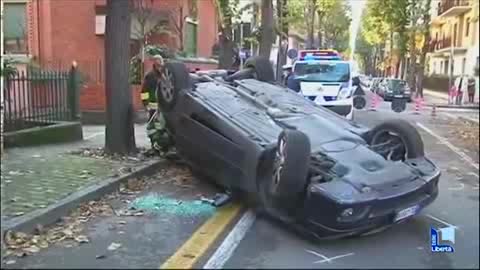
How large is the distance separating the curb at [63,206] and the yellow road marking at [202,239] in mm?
1425

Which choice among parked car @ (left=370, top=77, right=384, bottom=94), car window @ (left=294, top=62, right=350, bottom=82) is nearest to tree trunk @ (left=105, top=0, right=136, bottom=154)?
parked car @ (left=370, top=77, right=384, bottom=94)

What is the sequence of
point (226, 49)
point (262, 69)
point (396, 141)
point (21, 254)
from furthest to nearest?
point (226, 49), point (262, 69), point (396, 141), point (21, 254)

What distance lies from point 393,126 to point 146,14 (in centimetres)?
1338

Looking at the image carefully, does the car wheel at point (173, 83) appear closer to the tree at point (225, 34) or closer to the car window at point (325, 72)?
the car window at point (325, 72)

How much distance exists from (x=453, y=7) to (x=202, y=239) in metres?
2.90

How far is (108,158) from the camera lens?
9.39m

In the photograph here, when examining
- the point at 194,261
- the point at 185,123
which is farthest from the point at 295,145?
the point at 185,123

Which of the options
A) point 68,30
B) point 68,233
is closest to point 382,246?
point 68,233

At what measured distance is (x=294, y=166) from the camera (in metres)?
5.37

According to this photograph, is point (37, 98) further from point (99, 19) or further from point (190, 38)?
point (190, 38)

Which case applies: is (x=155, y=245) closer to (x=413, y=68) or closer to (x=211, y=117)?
(x=211, y=117)

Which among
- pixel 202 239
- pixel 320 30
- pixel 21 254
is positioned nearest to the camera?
pixel 21 254

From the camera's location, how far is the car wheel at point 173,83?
8.13m

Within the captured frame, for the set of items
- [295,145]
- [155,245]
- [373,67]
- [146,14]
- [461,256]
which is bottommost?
[155,245]
